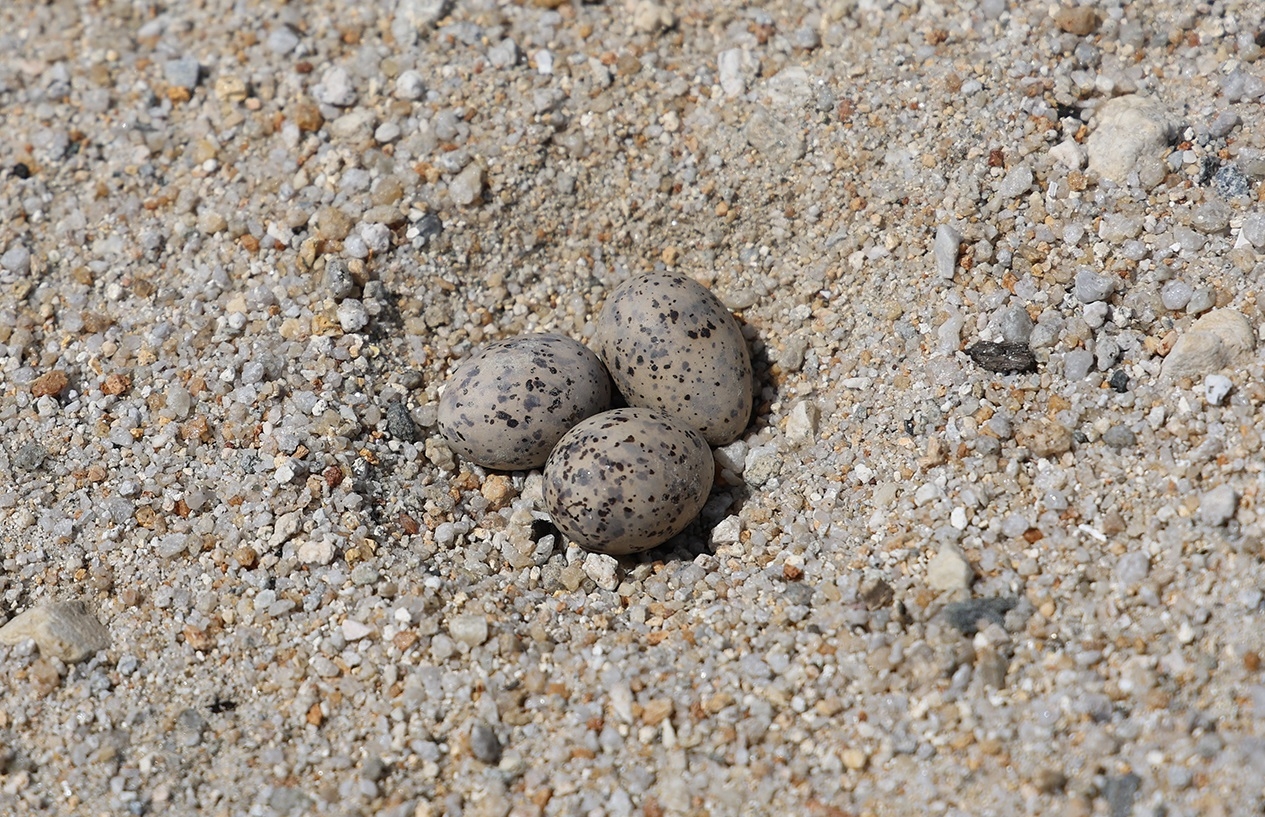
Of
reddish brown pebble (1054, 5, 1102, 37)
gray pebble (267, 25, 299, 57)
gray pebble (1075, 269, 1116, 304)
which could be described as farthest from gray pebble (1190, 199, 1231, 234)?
gray pebble (267, 25, 299, 57)

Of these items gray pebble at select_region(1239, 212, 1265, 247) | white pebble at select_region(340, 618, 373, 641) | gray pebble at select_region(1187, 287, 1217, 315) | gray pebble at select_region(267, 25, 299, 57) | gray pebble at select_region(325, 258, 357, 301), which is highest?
gray pebble at select_region(267, 25, 299, 57)

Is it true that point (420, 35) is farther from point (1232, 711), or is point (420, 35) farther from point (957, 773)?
point (1232, 711)

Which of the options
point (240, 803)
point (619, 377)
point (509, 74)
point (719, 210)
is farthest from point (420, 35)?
point (240, 803)

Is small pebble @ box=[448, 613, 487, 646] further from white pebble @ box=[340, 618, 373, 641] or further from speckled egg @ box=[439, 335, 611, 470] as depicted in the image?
speckled egg @ box=[439, 335, 611, 470]

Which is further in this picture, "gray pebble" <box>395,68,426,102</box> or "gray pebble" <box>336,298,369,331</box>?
"gray pebble" <box>395,68,426,102</box>

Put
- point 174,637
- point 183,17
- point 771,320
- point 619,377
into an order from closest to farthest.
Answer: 1. point 174,637
2. point 619,377
3. point 771,320
4. point 183,17

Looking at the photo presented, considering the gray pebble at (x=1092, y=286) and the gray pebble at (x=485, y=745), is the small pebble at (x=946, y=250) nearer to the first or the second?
the gray pebble at (x=1092, y=286)

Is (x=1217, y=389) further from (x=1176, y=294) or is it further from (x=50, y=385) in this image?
(x=50, y=385)

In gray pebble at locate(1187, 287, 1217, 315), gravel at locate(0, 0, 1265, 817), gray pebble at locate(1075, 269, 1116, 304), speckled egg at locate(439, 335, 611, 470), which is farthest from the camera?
speckled egg at locate(439, 335, 611, 470)
